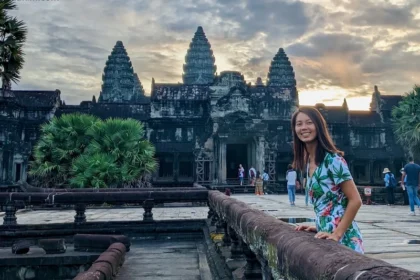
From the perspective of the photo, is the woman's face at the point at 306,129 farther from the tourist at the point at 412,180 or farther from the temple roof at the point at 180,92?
the temple roof at the point at 180,92

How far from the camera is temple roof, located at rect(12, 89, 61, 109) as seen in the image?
36.1 m

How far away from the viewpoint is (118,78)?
203 feet

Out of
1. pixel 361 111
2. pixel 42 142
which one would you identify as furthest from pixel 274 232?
pixel 361 111

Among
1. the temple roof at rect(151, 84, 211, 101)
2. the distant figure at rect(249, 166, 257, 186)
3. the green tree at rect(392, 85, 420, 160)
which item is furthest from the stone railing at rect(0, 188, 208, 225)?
the temple roof at rect(151, 84, 211, 101)

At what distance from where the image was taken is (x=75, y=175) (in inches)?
759

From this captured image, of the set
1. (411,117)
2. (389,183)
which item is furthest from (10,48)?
(411,117)

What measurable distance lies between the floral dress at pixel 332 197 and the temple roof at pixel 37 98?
36.0 metres

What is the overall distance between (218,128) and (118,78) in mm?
32838

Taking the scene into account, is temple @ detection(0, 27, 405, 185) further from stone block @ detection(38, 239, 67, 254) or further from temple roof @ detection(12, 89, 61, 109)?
stone block @ detection(38, 239, 67, 254)

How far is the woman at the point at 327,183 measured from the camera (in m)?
2.75

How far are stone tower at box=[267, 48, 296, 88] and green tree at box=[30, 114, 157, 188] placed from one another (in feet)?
130

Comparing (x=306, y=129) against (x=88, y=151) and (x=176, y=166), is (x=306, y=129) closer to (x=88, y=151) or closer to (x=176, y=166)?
(x=88, y=151)

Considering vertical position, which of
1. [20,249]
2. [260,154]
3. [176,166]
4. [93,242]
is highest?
[260,154]

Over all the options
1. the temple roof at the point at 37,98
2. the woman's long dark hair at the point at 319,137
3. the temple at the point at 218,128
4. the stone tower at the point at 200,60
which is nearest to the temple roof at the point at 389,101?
the temple at the point at 218,128
